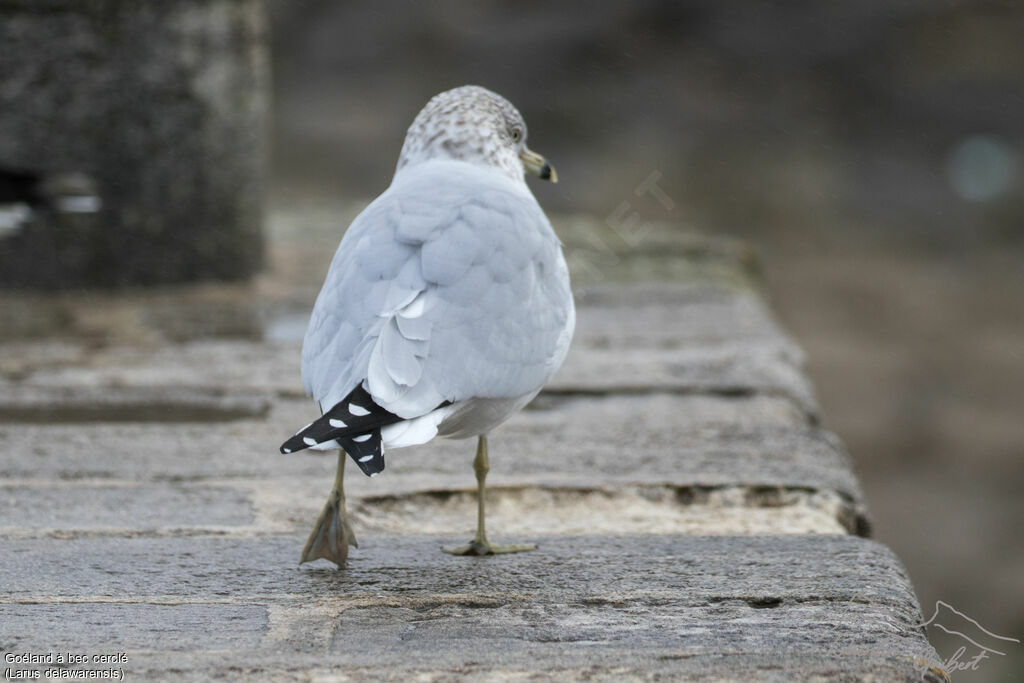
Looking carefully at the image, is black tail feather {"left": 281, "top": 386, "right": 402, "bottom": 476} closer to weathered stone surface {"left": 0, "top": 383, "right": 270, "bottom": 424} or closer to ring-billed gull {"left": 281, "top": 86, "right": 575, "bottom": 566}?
ring-billed gull {"left": 281, "top": 86, "right": 575, "bottom": 566}

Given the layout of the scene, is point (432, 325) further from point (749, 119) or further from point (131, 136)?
point (749, 119)

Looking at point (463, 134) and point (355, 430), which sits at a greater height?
point (463, 134)

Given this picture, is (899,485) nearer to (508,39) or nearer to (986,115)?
(986,115)

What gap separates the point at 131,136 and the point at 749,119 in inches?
384

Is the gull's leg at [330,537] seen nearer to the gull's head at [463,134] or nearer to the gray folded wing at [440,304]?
the gray folded wing at [440,304]

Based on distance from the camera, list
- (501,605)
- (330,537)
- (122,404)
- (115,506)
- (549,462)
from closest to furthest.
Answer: (501,605)
(330,537)
(115,506)
(549,462)
(122,404)

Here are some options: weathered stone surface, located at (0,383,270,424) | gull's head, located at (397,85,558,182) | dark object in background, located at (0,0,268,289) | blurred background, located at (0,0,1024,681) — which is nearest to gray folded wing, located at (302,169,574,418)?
gull's head, located at (397,85,558,182)

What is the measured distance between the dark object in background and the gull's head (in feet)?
6.20

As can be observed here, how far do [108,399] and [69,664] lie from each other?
1.64 m

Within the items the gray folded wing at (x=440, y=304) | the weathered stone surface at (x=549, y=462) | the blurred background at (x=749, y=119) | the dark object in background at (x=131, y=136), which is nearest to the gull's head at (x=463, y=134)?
the gray folded wing at (x=440, y=304)

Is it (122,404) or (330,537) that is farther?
(122,404)

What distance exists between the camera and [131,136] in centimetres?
446

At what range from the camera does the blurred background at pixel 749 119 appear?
11.8 meters

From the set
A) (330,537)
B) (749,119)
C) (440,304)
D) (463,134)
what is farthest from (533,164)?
(749,119)
